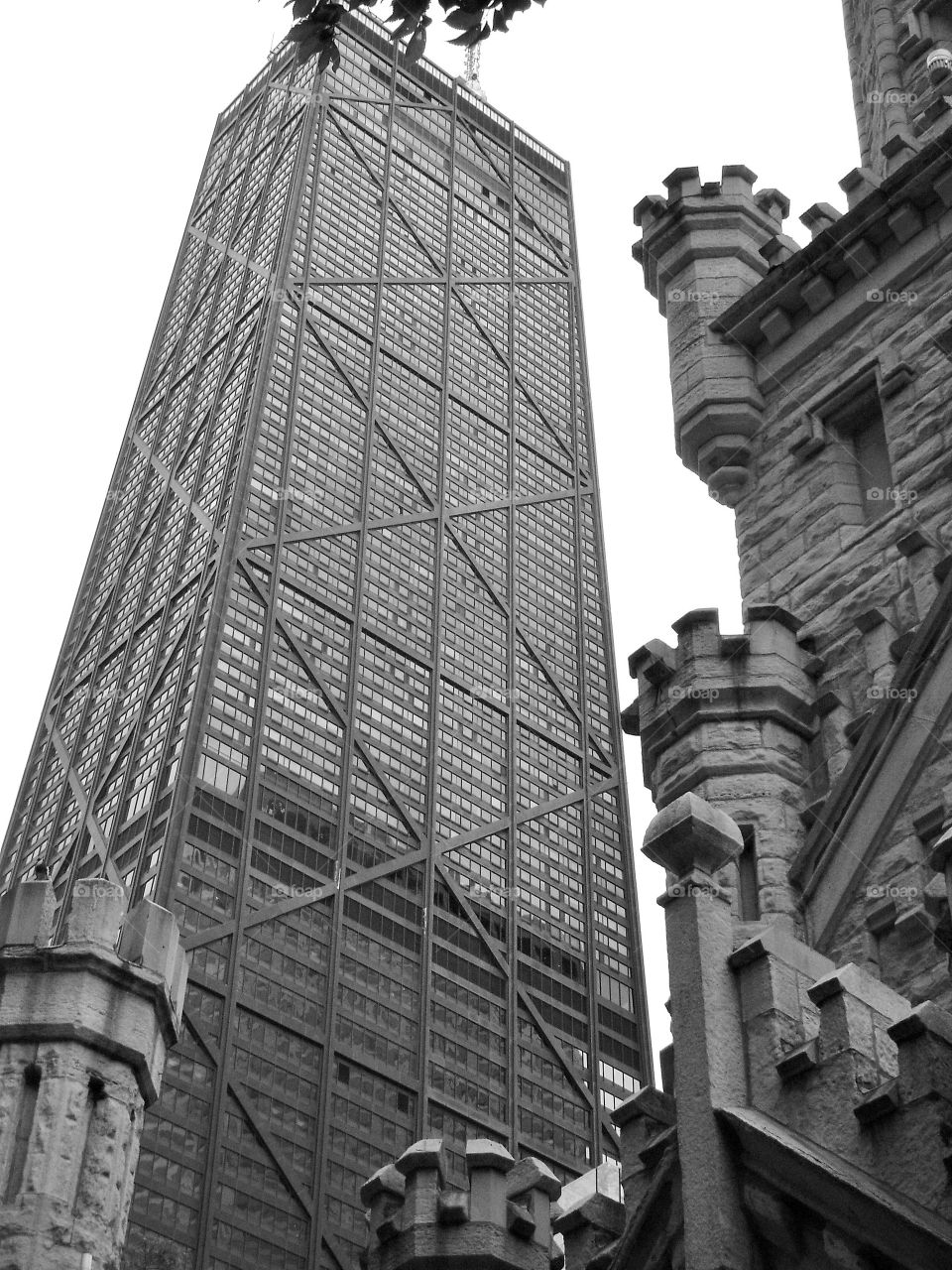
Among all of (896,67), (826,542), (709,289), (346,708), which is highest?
(346,708)

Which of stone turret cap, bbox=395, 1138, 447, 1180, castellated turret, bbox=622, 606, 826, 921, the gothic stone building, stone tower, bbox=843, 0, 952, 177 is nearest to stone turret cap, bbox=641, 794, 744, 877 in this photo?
the gothic stone building

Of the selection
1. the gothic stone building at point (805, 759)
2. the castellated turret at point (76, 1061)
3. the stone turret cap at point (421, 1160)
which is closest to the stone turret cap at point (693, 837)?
the gothic stone building at point (805, 759)

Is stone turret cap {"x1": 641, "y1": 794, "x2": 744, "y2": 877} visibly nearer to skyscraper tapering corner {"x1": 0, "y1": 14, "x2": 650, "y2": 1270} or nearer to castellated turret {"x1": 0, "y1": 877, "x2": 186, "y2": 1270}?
castellated turret {"x1": 0, "y1": 877, "x2": 186, "y2": 1270}

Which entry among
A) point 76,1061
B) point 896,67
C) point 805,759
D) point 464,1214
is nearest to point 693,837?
point 805,759

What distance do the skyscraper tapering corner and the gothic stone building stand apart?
285 ft

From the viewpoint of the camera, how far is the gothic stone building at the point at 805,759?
25.7ft

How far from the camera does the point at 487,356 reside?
6683 inches

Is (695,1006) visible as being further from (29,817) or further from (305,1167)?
(29,817)

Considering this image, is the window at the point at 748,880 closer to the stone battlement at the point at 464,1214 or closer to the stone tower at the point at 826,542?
the stone tower at the point at 826,542

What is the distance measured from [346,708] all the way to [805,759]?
382 ft

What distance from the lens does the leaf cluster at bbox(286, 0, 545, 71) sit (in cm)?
986

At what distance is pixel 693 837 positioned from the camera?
9.05 metres

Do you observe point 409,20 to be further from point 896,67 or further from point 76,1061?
point 896,67

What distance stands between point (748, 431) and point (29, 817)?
408ft
